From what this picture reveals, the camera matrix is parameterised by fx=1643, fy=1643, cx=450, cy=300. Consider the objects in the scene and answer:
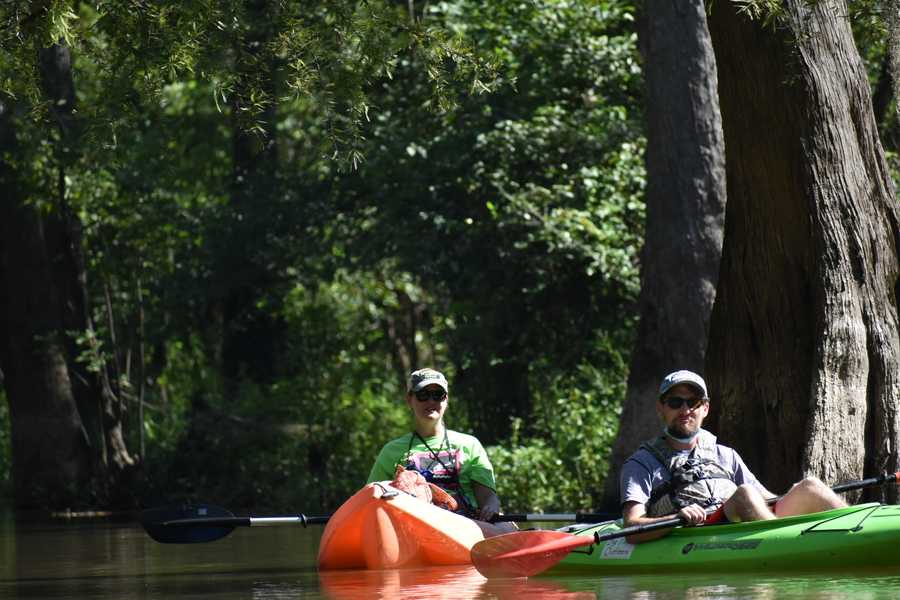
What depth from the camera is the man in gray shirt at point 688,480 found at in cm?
935

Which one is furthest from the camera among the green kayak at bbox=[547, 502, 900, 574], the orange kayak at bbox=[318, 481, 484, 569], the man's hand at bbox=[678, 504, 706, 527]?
the orange kayak at bbox=[318, 481, 484, 569]

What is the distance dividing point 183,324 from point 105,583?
13582mm

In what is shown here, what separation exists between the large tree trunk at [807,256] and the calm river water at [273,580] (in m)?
2.03

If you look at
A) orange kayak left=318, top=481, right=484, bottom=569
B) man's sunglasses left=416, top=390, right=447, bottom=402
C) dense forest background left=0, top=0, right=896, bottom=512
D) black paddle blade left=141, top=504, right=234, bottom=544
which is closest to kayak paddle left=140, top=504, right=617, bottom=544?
black paddle blade left=141, top=504, right=234, bottom=544

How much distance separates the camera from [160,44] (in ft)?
37.6

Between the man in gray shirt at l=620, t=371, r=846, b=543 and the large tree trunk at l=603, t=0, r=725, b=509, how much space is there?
5892 millimetres

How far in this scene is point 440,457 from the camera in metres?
11.0

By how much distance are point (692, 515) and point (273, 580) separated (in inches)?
123

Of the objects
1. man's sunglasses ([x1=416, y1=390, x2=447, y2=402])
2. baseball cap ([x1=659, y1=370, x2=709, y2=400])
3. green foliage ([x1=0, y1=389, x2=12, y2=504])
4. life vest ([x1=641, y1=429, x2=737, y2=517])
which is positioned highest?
green foliage ([x1=0, y1=389, x2=12, y2=504])

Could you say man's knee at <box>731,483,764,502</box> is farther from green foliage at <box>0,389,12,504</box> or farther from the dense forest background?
green foliage at <box>0,389,12,504</box>

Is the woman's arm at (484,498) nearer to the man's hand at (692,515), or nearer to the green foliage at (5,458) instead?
the man's hand at (692,515)

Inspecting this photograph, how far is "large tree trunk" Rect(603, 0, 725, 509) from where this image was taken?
1555cm

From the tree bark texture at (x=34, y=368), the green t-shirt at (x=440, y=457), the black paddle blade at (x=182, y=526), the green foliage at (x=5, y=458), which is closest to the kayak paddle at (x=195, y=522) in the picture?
the black paddle blade at (x=182, y=526)

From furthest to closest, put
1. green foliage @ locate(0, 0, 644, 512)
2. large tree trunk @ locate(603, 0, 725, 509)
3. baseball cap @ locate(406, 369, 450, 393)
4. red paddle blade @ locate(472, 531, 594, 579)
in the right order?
green foliage @ locate(0, 0, 644, 512), large tree trunk @ locate(603, 0, 725, 509), baseball cap @ locate(406, 369, 450, 393), red paddle blade @ locate(472, 531, 594, 579)
